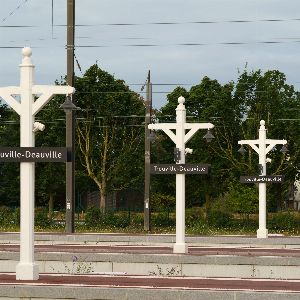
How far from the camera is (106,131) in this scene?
5369 cm

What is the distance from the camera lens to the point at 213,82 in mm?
58688

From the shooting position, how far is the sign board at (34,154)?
→ 666 inches

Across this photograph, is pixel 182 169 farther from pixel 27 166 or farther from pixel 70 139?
pixel 70 139

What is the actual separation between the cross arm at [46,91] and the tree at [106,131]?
35459mm

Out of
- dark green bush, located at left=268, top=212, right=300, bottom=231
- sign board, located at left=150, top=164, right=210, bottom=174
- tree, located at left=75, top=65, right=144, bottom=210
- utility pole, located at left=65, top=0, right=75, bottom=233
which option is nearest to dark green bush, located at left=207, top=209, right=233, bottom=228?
dark green bush, located at left=268, top=212, right=300, bottom=231

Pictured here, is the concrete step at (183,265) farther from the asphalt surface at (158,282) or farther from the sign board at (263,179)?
the sign board at (263,179)

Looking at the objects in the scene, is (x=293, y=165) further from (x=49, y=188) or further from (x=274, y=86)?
(x=49, y=188)

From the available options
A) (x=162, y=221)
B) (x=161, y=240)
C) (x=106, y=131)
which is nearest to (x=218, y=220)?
(x=162, y=221)

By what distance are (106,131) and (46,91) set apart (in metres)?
36.5

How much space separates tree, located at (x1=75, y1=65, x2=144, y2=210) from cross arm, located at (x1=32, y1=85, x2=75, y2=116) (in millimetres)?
35459

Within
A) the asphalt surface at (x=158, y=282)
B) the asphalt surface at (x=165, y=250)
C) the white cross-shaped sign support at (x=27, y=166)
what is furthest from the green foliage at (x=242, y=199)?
the white cross-shaped sign support at (x=27, y=166)

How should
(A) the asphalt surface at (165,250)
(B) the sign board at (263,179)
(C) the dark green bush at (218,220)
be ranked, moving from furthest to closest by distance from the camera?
(C) the dark green bush at (218,220)
(B) the sign board at (263,179)
(A) the asphalt surface at (165,250)

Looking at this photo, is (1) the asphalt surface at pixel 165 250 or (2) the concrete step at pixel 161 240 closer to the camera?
(1) the asphalt surface at pixel 165 250

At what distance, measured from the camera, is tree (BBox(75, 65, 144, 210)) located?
53719 millimetres
